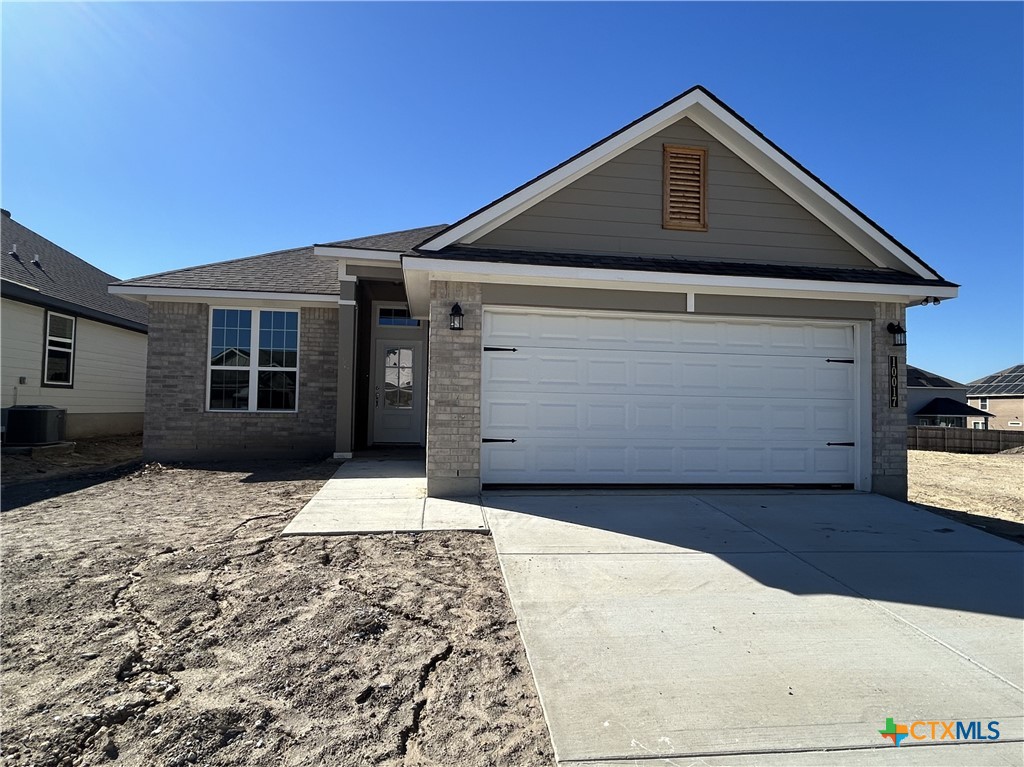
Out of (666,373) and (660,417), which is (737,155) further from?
(660,417)

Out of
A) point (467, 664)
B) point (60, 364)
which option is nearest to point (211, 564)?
point (467, 664)

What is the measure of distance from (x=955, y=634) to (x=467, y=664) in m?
3.11

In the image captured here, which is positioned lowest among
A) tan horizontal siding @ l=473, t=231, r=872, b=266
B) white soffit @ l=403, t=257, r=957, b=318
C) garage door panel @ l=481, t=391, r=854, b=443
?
garage door panel @ l=481, t=391, r=854, b=443

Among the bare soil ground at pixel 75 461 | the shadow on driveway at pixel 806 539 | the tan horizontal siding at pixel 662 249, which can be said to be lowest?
the bare soil ground at pixel 75 461

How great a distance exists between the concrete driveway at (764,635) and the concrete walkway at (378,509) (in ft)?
1.79

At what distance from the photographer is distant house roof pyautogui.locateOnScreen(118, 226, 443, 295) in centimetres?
1008

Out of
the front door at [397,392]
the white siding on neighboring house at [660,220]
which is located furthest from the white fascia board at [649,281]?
the front door at [397,392]

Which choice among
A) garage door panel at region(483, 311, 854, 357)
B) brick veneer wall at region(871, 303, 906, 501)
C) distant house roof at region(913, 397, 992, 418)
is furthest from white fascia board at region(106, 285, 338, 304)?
distant house roof at region(913, 397, 992, 418)

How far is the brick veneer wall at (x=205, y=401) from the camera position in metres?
10.2

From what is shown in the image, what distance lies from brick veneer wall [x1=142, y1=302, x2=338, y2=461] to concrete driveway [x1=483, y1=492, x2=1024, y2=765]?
628 cm

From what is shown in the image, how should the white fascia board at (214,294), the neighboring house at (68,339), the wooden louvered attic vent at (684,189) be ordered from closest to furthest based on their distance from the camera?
1. the wooden louvered attic vent at (684,189)
2. the white fascia board at (214,294)
3. the neighboring house at (68,339)

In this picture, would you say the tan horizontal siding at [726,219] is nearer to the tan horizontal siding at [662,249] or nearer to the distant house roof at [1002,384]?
the tan horizontal siding at [662,249]

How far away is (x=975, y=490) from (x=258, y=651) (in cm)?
1185

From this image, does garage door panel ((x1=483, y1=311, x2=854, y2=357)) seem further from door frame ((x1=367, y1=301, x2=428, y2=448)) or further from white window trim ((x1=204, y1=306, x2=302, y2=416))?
white window trim ((x1=204, y1=306, x2=302, y2=416))
